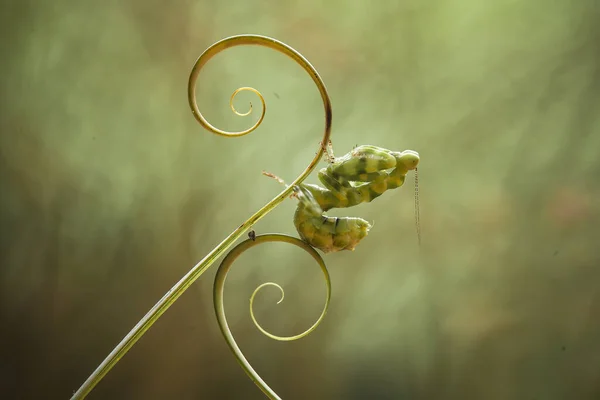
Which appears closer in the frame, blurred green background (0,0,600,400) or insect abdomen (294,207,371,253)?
insect abdomen (294,207,371,253)

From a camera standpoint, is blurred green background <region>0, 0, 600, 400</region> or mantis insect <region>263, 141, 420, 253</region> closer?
mantis insect <region>263, 141, 420, 253</region>

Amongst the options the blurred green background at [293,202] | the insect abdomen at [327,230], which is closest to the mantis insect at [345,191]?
the insect abdomen at [327,230]

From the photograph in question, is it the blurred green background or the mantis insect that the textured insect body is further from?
the blurred green background

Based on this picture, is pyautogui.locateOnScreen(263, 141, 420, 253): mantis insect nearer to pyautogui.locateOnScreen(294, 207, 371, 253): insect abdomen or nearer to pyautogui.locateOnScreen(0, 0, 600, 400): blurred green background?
pyautogui.locateOnScreen(294, 207, 371, 253): insect abdomen

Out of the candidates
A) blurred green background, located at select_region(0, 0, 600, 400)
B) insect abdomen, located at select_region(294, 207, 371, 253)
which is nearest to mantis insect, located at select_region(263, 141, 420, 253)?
insect abdomen, located at select_region(294, 207, 371, 253)
